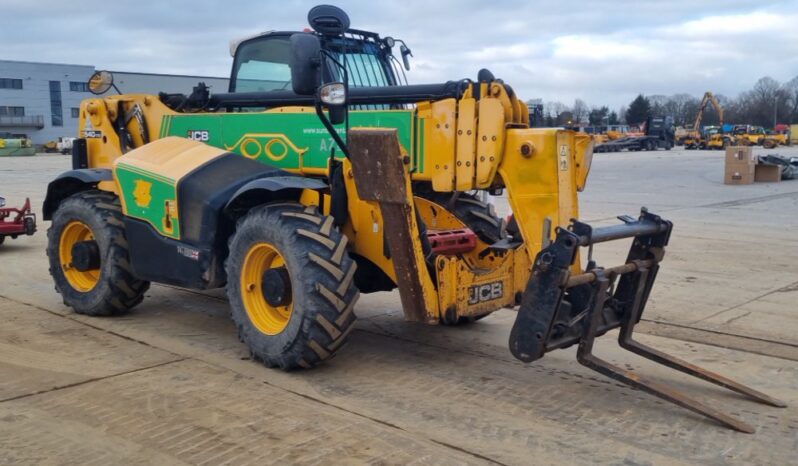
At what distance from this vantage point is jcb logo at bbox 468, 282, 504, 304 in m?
5.45

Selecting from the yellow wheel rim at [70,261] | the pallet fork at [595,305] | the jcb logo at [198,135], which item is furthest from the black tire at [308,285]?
the yellow wheel rim at [70,261]

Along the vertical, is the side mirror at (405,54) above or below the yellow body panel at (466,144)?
above

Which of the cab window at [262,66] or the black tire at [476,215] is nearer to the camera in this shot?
the black tire at [476,215]

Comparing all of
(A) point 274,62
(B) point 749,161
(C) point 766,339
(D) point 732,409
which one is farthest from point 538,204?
(B) point 749,161

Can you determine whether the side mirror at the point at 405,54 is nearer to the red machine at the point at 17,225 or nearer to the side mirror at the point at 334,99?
the side mirror at the point at 334,99

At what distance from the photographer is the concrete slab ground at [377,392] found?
14.0ft

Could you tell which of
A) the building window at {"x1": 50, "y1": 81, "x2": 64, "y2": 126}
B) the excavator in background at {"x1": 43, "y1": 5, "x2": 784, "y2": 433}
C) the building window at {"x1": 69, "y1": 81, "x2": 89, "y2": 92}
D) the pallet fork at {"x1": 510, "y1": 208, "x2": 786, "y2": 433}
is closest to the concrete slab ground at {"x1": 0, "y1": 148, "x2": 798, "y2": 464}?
the pallet fork at {"x1": 510, "y1": 208, "x2": 786, "y2": 433}

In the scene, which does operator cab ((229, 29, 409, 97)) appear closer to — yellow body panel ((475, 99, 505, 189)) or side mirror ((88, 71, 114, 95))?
side mirror ((88, 71, 114, 95))

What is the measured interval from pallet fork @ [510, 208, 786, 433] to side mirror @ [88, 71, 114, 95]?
200 inches

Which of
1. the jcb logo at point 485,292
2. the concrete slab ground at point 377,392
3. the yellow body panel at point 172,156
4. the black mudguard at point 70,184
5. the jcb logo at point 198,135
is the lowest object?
the concrete slab ground at point 377,392

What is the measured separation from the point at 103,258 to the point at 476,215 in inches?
126

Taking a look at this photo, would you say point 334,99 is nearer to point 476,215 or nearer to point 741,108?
point 476,215

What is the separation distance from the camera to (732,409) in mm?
4945

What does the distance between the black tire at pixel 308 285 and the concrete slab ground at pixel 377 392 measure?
205 millimetres
